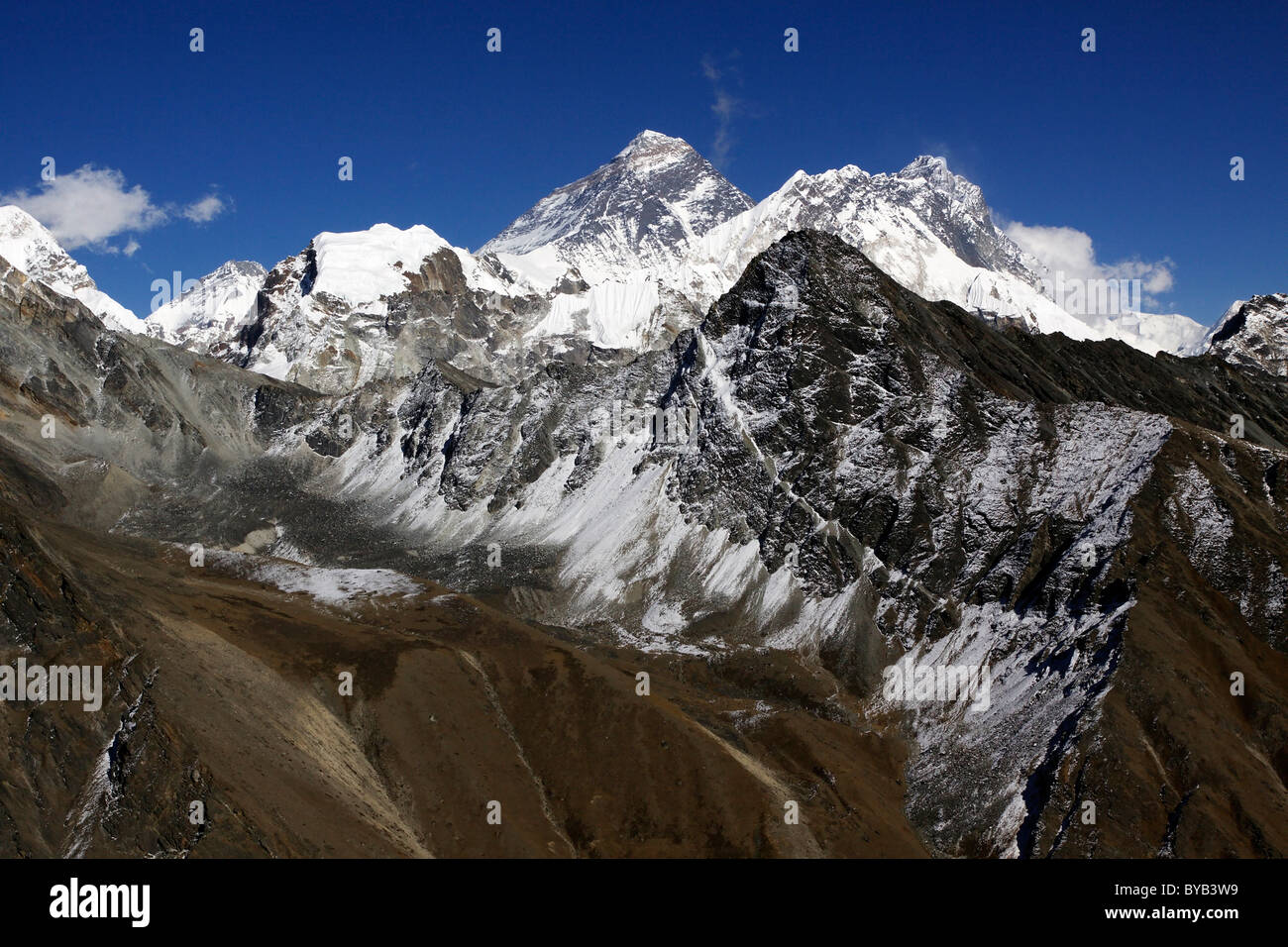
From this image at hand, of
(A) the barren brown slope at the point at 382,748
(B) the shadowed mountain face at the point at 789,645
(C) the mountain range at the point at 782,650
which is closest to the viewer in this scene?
(A) the barren brown slope at the point at 382,748

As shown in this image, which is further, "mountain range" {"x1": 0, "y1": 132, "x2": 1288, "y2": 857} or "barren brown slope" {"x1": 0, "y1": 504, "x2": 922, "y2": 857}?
"mountain range" {"x1": 0, "y1": 132, "x2": 1288, "y2": 857}

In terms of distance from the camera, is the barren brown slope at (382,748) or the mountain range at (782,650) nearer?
the barren brown slope at (382,748)

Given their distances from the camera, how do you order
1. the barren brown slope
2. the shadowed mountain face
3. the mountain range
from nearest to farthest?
the barren brown slope
the mountain range
the shadowed mountain face

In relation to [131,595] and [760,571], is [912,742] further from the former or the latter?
[131,595]

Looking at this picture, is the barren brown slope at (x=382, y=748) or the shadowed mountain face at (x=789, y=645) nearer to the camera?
the barren brown slope at (x=382, y=748)

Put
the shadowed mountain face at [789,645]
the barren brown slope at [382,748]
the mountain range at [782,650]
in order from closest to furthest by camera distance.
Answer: the barren brown slope at [382,748] → the mountain range at [782,650] → the shadowed mountain face at [789,645]

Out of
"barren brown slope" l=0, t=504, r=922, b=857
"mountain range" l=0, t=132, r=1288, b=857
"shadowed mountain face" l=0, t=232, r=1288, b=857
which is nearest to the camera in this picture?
"barren brown slope" l=0, t=504, r=922, b=857

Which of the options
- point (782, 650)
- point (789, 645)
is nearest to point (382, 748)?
point (782, 650)
